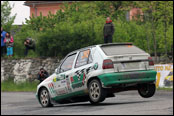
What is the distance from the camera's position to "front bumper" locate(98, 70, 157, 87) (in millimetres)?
12727

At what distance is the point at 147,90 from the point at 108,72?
1.21 meters

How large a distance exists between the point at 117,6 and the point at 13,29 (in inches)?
698

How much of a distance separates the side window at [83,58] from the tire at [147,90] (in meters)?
1.58

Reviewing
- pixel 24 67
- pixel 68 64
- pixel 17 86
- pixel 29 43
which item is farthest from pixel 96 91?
pixel 24 67

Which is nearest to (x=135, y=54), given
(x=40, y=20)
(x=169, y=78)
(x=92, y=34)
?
(x=169, y=78)

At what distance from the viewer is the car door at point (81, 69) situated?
44.7 feet

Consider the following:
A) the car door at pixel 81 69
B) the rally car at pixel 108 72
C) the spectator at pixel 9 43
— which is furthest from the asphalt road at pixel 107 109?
the spectator at pixel 9 43

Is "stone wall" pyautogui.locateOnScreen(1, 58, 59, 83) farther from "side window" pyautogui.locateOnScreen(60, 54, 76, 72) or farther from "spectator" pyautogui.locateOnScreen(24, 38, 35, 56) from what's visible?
"side window" pyautogui.locateOnScreen(60, 54, 76, 72)

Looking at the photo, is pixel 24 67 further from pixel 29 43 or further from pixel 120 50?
pixel 120 50

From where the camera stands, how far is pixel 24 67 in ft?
114

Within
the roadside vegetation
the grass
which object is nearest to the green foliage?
the roadside vegetation

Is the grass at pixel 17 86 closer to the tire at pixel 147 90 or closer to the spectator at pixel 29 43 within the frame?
the spectator at pixel 29 43

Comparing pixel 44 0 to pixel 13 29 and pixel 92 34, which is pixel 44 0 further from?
pixel 92 34

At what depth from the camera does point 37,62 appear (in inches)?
1348
